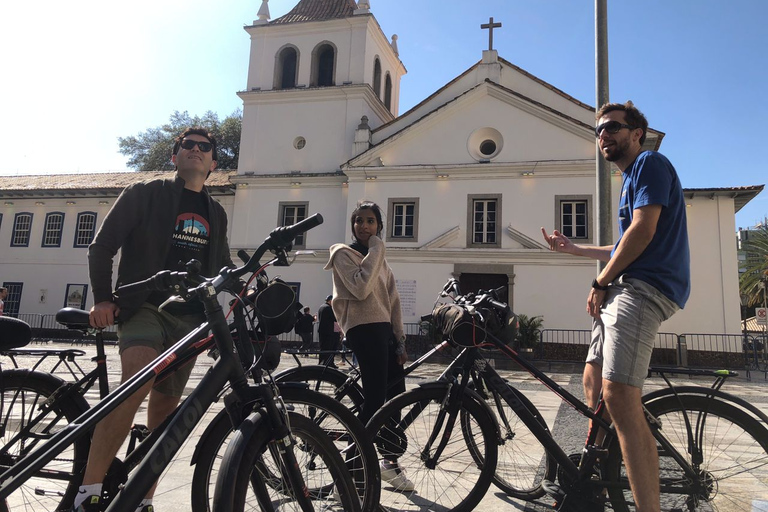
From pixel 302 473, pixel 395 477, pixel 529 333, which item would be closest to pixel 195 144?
pixel 302 473

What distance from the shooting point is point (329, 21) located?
2497 centimetres

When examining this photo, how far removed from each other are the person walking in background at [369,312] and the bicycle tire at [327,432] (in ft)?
3.04

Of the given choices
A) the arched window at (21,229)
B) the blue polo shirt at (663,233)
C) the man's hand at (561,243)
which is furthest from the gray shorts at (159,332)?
the arched window at (21,229)

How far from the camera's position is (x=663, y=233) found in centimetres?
270

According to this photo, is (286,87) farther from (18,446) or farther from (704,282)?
(18,446)

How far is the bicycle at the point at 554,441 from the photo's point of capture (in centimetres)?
275

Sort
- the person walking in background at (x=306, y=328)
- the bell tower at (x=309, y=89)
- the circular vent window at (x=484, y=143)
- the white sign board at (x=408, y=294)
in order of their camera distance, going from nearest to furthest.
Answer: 1. the person walking in background at (x=306, y=328)
2. the white sign board at (x=408, y=294)
3. the circular vent window at (x=484, y=143)
4. the bell tower at (x=309, y=89)

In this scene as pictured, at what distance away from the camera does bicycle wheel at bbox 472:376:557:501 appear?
316 centimetres

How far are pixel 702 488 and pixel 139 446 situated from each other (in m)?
2.79

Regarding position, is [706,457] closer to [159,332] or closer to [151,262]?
[159,332]

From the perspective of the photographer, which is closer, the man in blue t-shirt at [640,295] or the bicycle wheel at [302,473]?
the bicycle wheel at [302,473]

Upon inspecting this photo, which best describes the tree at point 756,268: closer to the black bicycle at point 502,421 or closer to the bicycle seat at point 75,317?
the black bicycle at point 502,421

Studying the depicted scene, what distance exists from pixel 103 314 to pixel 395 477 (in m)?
1.98

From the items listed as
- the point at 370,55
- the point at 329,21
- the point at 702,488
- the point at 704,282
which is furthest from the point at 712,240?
the point at 702,488
